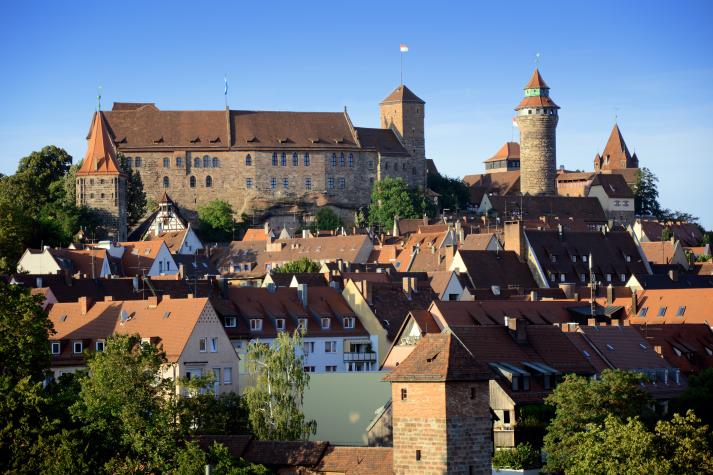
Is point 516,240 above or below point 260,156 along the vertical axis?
below

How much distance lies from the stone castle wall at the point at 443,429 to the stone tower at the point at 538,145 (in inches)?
4428

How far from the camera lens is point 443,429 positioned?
126ft

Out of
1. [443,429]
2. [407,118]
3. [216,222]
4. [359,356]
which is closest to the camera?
[443,429]

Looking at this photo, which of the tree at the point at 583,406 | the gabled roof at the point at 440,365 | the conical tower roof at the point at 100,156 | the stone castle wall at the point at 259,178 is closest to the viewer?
the gabled roof at the point at 440,365

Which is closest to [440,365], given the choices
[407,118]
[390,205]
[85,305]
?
[85,305]

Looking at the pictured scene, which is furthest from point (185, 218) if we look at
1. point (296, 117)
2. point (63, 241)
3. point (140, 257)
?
point (140, 257)

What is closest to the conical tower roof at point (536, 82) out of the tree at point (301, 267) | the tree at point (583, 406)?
the tree at point (301, 267)

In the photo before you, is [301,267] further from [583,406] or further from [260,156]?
[260,156]

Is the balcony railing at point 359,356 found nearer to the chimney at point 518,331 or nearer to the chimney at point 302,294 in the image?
the chimney at point 302,294

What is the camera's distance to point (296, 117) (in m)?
148

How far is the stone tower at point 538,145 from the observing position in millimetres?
151375

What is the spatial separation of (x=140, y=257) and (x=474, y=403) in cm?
6663

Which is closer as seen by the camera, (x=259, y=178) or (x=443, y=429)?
(x=443, y=429)

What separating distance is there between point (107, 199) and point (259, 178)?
667 inches
